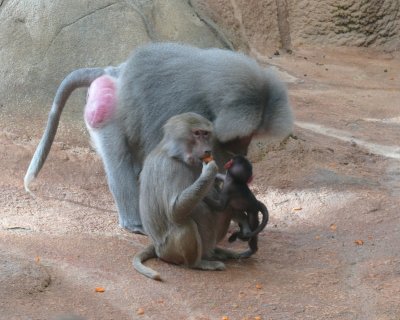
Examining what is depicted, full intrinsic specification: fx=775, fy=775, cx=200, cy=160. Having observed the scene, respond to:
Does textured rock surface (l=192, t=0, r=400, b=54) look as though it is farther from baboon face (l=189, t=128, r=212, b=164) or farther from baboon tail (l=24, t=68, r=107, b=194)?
baboon face (l=189, t=128, r=212, b=164)

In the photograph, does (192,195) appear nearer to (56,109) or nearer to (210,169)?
(210,169)

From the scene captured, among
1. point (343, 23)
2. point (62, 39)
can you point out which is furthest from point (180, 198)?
point (343, 23)

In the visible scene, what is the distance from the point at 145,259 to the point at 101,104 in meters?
1.45

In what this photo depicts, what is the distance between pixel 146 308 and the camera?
4.30 meters

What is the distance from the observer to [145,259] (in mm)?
5090

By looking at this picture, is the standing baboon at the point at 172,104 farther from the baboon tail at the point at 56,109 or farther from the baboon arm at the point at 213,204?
the baboon arm at the point at 213,204

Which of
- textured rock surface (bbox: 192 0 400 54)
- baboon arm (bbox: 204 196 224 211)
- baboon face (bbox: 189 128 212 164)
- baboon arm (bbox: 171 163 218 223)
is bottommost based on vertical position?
textured rock surface (bbox: 192 0 400 54)

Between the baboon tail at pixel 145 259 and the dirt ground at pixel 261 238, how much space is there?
0.06 meters

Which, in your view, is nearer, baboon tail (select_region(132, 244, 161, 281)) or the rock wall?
baboon tail (select_region(132, 244, 161, 281))

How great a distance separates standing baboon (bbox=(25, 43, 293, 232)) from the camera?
525 cm

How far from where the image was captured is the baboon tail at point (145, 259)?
15.6 ft

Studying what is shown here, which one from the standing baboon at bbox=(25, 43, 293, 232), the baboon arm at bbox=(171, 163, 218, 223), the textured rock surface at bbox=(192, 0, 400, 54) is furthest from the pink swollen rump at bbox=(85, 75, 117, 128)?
the textured rock surface at bbox=(192, 0, 400, 54)

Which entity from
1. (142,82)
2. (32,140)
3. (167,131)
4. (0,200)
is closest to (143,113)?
(142,82)

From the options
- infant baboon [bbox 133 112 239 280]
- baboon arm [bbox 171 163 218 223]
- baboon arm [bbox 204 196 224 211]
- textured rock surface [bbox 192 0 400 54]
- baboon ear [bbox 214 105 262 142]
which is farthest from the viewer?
textured rock surface [bbox 192 0 400 54]
